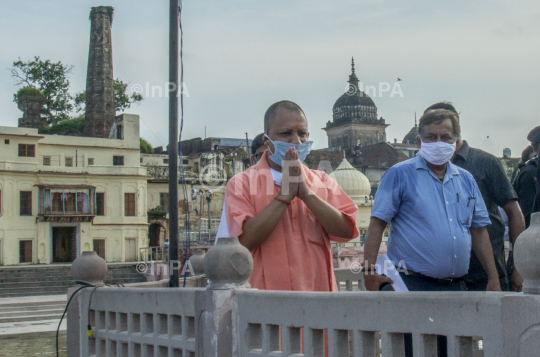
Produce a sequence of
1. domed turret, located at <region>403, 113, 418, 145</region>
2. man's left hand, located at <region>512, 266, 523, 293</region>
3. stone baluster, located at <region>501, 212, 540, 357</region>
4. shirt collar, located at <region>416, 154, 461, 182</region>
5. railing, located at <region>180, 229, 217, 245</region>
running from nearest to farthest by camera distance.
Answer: stone baluster, located at <region>501, 212, 540, 357</region>
shirt collar, located at <region>416, 154, 461, 182</region>
man's left hand, located at <region>512, 266, 523, 293</region>
railing, located at <region>180, 229, 217, 245</region>
domed turret, located at <region>403, 113, 418, 145</region>

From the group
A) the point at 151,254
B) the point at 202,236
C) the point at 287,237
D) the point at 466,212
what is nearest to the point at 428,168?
the point at 466,212

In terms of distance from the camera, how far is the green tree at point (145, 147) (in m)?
63.8

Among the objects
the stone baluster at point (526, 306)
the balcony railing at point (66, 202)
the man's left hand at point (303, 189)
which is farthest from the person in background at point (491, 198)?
the balcony railing at point (66, 202)

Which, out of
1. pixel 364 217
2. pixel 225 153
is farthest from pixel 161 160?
pixel 364 217

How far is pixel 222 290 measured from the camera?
387 centimetres

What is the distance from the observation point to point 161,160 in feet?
178

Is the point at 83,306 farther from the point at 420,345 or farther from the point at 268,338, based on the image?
the point at 420,345

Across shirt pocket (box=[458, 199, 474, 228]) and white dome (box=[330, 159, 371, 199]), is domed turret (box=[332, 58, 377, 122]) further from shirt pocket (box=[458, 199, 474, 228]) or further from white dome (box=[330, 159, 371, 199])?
shirt pocket (box=[458, 199, 474, 228])

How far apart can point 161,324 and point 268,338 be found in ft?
3.81

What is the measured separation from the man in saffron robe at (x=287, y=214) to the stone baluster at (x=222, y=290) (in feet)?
0.79

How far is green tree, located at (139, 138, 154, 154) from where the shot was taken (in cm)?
6378

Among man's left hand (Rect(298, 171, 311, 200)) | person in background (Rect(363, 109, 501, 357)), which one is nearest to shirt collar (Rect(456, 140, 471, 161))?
person in background (Rect(363, 109, 501, 357))

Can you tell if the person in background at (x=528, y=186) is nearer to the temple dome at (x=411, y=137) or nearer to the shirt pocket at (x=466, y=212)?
the shirt pocket at (x=466, y=212)

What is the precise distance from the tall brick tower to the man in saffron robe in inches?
2121
